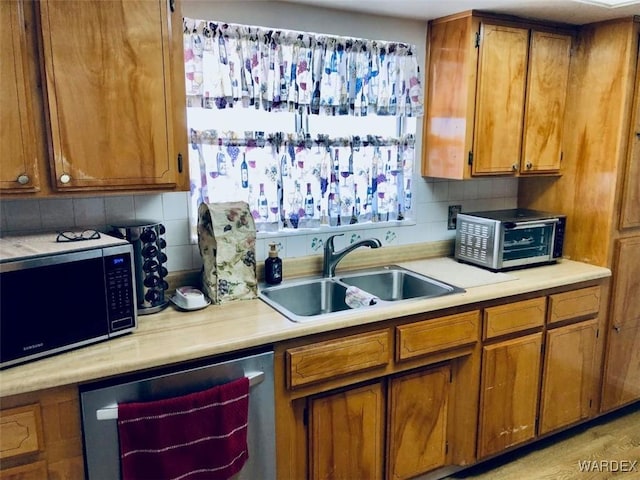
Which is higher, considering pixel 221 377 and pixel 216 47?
pixel 216 47

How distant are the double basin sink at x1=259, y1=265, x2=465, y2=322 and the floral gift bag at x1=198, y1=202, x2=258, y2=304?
0.43ft

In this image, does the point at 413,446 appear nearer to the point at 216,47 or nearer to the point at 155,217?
the point at 155,217

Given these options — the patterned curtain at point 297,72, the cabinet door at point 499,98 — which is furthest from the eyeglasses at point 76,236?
the cabinet door at point 499,98

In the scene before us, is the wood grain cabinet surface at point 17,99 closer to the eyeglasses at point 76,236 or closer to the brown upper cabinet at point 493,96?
the eyeglasses at point 76,236

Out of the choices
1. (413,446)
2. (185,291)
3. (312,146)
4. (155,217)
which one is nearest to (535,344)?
(413,446)

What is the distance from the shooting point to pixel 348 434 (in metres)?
2.02

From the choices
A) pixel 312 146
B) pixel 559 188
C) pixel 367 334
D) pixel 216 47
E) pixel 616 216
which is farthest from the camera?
pixel 559 188

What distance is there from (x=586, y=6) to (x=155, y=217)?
7.00 ft

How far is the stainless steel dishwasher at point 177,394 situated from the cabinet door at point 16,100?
70cm

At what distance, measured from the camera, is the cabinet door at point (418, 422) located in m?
2.12

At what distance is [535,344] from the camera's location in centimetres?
243

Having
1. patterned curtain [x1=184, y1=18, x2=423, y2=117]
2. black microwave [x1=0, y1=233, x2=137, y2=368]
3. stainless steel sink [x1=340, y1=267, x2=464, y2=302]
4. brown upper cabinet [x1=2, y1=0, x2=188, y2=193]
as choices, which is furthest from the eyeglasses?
stainless steel sink [x1=340, y1=267, x2=464, y2=302]

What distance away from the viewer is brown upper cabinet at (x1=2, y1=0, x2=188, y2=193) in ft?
5.18

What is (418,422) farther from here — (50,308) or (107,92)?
(107,92)
